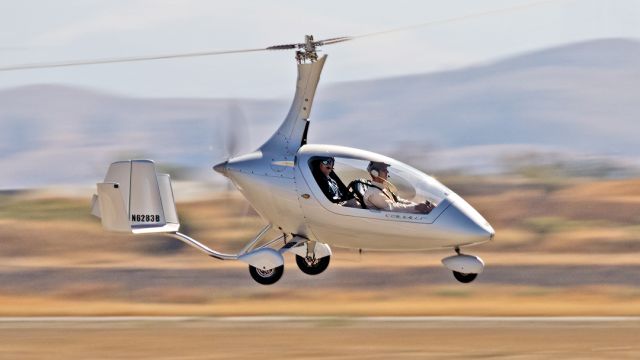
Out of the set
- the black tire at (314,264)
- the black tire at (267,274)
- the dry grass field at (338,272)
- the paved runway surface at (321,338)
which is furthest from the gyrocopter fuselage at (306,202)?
the dry grass field at (338,272)

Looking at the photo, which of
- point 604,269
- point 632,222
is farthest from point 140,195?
point 632,222

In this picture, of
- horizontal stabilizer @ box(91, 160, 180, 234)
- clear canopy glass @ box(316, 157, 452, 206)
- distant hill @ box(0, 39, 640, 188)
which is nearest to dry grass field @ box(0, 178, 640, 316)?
horizontal stabilizer @ box(91, 160, 180, 234)

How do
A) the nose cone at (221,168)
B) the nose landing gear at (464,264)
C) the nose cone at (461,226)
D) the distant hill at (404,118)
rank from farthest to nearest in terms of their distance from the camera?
the distant hill at (404,118) → the nose cone at (221,168) → the nose landing gear at (464,264) → the nose cone at (461,226)

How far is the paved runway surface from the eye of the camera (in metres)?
39.8

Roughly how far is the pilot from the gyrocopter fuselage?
0.07m

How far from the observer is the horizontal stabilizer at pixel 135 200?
89.5ft

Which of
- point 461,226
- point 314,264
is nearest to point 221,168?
point 314,264

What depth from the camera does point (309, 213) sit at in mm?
27125

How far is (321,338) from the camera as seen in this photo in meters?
42.3

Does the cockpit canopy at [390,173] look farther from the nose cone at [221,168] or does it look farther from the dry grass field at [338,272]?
the dry grass field at [338,272]

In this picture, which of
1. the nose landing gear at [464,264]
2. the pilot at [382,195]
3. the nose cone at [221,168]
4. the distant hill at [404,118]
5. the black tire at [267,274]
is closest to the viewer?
the nose landing gear at [464,264]

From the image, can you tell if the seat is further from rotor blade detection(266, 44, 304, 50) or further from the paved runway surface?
the paved runway surface

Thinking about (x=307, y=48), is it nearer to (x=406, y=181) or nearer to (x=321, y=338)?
(x=406, y=181)

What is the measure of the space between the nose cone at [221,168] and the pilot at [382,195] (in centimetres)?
311
